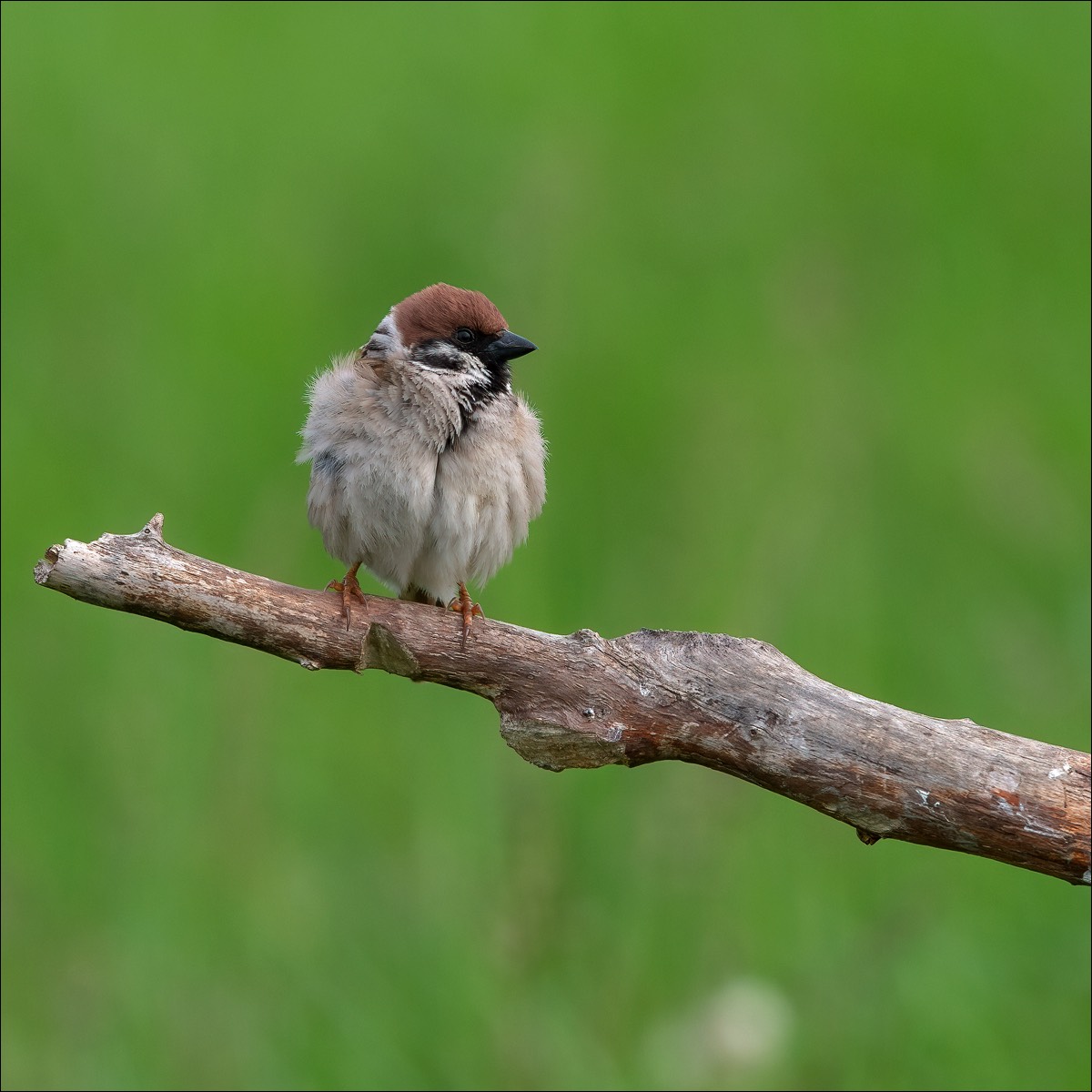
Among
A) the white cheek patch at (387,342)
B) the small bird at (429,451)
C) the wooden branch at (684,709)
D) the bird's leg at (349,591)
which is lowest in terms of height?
the wooden branch at (684,709)

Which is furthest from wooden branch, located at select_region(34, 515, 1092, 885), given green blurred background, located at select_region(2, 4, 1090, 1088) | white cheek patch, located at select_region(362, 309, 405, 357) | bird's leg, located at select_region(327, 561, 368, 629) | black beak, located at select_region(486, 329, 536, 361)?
green blurred background, located at select_region(2, 4, 1090, 1088)

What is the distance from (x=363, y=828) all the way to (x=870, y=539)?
7.47 ft

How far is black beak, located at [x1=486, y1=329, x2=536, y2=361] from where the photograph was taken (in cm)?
483

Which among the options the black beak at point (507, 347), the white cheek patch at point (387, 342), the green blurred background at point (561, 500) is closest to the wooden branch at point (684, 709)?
the white cheek patch at point (387, 342)

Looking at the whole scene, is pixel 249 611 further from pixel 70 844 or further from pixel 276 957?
pixel 70 844

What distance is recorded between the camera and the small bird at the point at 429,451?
4.55 m

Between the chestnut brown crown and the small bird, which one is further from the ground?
the chestnut brown crown

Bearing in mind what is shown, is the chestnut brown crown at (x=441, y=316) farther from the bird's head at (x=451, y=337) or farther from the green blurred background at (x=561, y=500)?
the green blurred background at (x=561, y=500)

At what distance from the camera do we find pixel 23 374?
799cm

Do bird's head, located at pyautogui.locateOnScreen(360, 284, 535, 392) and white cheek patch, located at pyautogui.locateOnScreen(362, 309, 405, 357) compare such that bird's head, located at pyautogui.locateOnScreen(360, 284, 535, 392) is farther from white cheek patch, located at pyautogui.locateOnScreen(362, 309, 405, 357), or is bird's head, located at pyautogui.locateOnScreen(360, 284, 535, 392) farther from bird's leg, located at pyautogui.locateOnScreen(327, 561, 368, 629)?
bird's leg, located at pyautogui.locateOnScreen(327, 561, 368, 629)

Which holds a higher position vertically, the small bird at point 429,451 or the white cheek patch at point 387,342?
the white cheek patch at point 387,342

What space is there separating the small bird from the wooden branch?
41.7 inches

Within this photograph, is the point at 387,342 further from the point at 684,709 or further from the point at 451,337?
the point at 684,709

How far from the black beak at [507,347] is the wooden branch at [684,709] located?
1.47 metres
